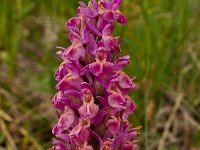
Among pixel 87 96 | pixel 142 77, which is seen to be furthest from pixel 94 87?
pixel 142 77

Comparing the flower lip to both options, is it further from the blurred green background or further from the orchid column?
the blurred green background

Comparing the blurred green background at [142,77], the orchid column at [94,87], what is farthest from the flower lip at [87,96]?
the blurred green background at [142,77]

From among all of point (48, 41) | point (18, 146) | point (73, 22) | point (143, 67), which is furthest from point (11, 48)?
point (73, 22)

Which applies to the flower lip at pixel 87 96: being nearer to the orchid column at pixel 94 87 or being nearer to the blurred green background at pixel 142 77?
the orchid column at pixel 94 87

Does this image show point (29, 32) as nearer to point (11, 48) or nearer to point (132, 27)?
point (11, 48)

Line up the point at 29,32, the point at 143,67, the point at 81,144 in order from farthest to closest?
the point at 29,32
the point at 143,67
the point at 81,144

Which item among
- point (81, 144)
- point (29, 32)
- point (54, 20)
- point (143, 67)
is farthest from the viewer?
point (29, 32)

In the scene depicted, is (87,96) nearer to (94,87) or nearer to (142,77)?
(94,87)
